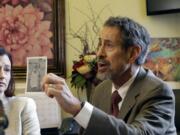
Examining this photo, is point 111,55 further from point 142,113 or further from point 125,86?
point 142,113

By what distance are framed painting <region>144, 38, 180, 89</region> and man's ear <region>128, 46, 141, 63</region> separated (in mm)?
1365

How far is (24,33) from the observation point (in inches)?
108

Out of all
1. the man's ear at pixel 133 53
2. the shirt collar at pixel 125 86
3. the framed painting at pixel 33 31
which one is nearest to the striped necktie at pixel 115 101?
the shirt collar at pixel 125 86

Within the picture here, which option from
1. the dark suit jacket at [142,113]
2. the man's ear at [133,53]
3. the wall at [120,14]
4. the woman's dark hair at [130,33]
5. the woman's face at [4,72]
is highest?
the wall at [120,14]

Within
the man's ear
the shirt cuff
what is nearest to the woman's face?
the man's ear

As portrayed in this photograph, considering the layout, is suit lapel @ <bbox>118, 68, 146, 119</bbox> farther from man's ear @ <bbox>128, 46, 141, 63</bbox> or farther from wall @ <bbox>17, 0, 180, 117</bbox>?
wall @ <bbox>17, 0, 180, 117</bbox>

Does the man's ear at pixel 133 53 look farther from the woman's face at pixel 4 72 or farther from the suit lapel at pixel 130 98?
the woman's face at pixel 4 72

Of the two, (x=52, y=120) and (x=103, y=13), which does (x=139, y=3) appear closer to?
(x=103, y=13)

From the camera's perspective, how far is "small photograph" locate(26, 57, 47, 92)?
2412 mm

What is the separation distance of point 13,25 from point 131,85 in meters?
1.67

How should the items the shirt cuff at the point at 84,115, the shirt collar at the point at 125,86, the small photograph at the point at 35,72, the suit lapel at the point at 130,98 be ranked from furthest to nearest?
the small photograph at the point at 35,72 → the shirt collar at the point at 125,86 → the suit lapel at the point at 130,98 → the shirt cuff at the point at 84,115

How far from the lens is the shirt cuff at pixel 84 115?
965mm

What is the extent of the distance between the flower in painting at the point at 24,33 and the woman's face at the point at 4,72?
0.70 metres

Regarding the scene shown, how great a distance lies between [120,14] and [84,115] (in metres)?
1.91
